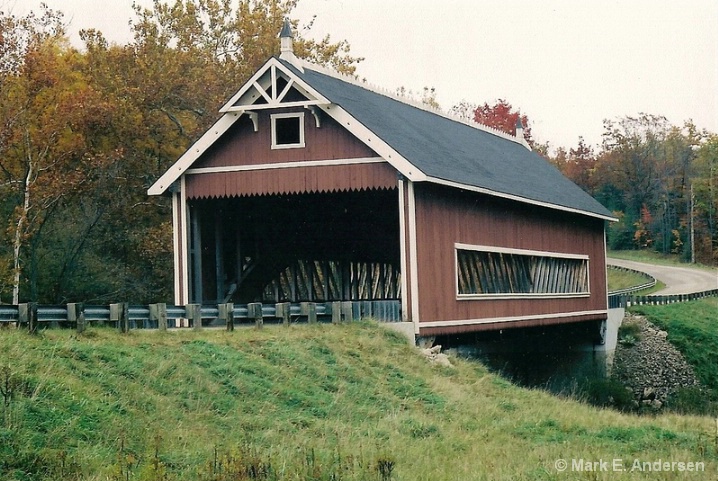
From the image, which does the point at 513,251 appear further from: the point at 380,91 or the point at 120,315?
the point at 120,315

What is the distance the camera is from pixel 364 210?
30.2 metres

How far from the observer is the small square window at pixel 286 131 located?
26078mm

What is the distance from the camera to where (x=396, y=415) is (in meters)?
18.0

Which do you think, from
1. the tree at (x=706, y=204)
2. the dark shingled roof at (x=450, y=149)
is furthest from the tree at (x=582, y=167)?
the dark shingled roof at (x=450, y=149)

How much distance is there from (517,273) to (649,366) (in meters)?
10.1

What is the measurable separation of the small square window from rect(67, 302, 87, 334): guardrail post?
8730 mm

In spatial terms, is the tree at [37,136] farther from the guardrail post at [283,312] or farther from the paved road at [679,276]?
the paved road at [679,276]

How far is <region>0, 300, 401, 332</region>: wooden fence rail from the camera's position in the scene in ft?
56.0

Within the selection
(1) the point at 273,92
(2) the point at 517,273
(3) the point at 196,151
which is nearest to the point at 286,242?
(3) the point at 196,151

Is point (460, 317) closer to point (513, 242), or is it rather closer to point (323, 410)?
point (513, 242)

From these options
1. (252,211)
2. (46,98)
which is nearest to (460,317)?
(252,211)

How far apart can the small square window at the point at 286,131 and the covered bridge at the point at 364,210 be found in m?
0.03

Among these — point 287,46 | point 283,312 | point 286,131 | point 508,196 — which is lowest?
point 283,312

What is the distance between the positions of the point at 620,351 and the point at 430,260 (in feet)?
53.0
